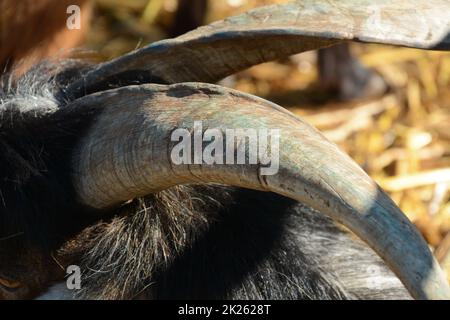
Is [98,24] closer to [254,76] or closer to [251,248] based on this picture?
[254,76]

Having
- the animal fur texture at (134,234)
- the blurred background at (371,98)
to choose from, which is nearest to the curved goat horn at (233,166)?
the animal fur texture at (134,234)

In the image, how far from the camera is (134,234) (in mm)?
2510

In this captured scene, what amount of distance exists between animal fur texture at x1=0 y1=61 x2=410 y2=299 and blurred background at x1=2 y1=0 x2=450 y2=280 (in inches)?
66.3

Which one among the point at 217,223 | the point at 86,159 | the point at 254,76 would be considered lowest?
the point at 217,223

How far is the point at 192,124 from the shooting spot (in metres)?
2.18

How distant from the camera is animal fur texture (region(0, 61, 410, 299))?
249 cm

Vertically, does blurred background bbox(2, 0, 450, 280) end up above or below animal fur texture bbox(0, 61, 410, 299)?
above

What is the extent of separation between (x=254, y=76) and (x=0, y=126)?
10.8ft

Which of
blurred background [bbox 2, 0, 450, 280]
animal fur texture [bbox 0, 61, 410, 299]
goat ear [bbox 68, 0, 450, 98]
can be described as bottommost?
animal fur texture [bbox 0, 61, 410, 299]

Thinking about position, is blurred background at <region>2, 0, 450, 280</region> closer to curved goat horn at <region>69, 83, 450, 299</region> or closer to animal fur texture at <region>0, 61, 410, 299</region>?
animal fur texture at <region>0, 61, 410, 299</region>

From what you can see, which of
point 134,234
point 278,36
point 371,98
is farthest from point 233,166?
point 371,98

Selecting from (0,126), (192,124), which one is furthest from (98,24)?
(192,124)

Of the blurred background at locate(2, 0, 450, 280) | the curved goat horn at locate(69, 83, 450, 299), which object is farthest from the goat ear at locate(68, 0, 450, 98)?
the blurred background at locate(2, 0, 450, 280)
